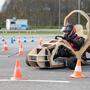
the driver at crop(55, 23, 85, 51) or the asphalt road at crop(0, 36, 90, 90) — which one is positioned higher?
the driver at crop(55, 23, 85, 51)

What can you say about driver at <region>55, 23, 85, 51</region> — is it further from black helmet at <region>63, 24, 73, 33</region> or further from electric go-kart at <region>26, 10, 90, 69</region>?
electric go-kart at <region>26, 10, 90, 69</region>

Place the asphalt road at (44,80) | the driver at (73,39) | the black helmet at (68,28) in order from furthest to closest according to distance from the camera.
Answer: the black helmet at (68,28) → the driver at (73,39) → the asphalt road at (44,80)

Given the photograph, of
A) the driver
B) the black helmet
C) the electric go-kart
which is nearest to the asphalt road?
the electric go-kart

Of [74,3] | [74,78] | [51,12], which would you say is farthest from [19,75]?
[51,12]

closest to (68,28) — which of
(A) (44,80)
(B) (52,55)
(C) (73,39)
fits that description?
(C) (73,39)

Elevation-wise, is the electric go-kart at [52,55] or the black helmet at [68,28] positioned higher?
the black helmet at [68,28]

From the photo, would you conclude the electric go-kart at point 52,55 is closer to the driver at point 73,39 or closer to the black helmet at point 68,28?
the driver at point 73,39

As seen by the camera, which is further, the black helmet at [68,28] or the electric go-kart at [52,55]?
the black helmet at [68,28]

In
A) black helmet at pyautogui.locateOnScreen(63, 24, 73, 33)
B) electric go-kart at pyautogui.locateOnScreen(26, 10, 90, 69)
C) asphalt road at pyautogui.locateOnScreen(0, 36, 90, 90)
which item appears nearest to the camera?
asphalt road at pyautogui.locateOnScreen(0, 36, 90, 90)

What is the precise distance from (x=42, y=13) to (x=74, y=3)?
921 centimetres

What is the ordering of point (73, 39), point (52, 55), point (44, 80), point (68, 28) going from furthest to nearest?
point (68, 28) < point (73, 39) < point (52, 55) < point (44, 80)

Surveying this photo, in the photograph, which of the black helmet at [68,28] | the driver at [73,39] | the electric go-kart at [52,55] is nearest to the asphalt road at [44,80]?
the electric go-kart at [52,55]

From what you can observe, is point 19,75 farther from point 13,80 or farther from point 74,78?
point 74,78

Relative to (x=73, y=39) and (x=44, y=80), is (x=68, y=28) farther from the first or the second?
(x=44, y=80)
